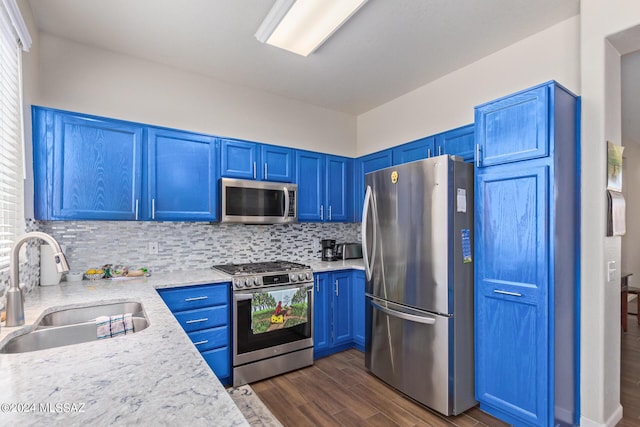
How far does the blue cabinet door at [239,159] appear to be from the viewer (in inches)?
117

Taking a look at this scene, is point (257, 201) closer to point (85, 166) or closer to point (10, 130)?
point (85, 166)

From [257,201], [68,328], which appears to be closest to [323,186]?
[257,201]

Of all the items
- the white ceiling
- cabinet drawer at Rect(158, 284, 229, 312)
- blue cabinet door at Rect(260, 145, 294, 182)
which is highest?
the white ceiling

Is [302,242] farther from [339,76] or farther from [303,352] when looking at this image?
[339,76]

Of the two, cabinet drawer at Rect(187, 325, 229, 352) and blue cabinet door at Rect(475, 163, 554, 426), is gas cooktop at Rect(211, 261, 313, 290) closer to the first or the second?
cabinet drawer at Rect(187, 325, 229, 352)

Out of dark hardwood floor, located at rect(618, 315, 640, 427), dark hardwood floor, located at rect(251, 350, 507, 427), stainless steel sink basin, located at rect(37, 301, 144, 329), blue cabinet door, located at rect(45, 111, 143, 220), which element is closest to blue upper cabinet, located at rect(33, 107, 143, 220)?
blue cabinet door, located at rect(45, 111, 143, 220)

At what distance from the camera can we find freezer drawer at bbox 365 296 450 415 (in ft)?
7.18

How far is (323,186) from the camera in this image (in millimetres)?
3613

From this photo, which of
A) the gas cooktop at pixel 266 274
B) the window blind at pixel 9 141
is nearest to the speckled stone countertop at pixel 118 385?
the window blind at pixel 9 141

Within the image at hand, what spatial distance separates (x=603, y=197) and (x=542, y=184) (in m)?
0.40

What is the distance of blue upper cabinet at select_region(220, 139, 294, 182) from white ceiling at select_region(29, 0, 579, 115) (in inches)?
26.2

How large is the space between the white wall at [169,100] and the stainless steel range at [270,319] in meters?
1.44

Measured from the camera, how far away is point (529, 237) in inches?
78.2

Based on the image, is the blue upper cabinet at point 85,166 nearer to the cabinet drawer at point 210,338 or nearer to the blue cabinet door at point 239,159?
the blue cabinet door at point 239,159
